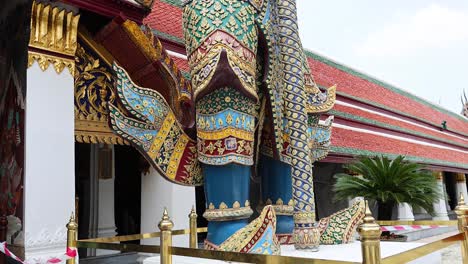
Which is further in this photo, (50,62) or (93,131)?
(93,131)

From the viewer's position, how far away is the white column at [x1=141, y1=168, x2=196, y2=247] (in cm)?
457

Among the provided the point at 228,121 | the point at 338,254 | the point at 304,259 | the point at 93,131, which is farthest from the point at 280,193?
the point at 93,131

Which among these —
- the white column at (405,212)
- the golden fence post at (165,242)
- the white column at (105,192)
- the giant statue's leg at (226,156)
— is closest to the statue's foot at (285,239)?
the giant statue's leg at (226,156)

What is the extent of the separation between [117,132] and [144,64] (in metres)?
1.54

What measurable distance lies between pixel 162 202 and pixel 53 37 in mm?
2107

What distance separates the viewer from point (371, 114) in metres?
11.7

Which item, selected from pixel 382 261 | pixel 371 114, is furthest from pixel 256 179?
pixel 371 114

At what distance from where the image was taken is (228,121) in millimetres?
2121

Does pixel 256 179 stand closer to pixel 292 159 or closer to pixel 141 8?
pixel 292 159

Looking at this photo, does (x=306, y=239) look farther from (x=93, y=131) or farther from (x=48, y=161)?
(x=93, y=131)

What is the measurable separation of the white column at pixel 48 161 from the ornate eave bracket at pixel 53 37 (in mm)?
61

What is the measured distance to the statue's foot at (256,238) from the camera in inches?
77.4

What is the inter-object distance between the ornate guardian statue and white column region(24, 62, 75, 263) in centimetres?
118

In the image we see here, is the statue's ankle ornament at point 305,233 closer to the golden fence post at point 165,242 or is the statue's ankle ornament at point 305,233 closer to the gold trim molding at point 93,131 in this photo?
the golden fence post at point 165,242
